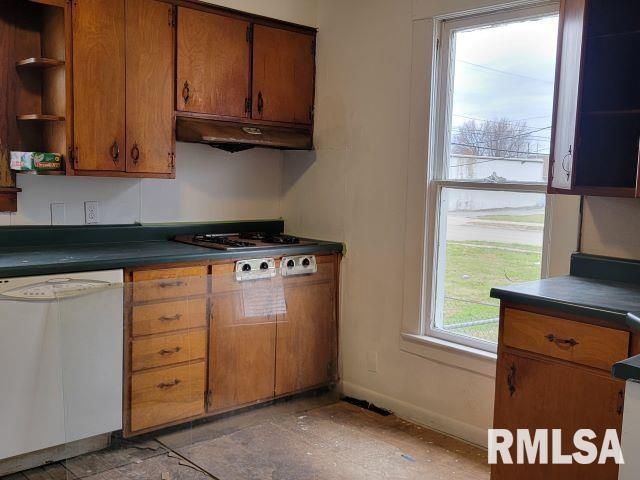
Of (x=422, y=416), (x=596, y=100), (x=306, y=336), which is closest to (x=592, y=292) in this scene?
(x=596, y=100)

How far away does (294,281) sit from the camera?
12.0ft

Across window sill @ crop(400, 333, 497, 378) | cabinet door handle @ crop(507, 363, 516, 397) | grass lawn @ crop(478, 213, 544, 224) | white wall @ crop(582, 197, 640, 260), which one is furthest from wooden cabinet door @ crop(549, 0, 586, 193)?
window sill @ crop(400, 333, 497, 378)

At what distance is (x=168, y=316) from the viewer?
10.2ft

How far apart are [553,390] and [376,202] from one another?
67.9 inches

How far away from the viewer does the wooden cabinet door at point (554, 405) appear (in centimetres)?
211

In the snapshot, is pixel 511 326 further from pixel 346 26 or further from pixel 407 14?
pixel 346 26

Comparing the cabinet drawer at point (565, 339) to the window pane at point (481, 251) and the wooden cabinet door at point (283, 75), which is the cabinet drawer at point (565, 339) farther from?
the wooden cabinet door at point (283, 75)

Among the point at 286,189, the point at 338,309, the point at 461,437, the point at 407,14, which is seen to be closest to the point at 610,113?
the point at 407,14

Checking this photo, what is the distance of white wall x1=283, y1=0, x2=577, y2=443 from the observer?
11.0 ft

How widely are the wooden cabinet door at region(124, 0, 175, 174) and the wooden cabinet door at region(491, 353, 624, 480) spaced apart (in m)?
2.09

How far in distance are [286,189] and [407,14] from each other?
1.42m

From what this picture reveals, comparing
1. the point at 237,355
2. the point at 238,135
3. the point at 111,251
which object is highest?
the point at 238,135

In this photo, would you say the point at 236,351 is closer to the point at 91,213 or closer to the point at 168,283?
the point at 168,283

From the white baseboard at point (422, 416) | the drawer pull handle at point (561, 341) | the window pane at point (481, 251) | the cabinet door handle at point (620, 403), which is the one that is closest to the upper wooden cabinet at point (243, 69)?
the window pane at point (481, 251)
